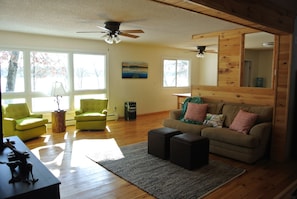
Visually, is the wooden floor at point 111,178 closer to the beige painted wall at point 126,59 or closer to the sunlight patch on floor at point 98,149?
the sunlight patch on floor at point 98,149

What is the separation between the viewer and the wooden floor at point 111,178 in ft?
8.85

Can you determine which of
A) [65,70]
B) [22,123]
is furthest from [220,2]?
[65,70]

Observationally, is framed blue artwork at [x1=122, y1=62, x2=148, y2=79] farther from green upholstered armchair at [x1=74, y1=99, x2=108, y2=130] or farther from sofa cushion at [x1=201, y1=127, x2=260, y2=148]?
sofa cushion at [x1=201, y1=127, x2=260, y2=148]

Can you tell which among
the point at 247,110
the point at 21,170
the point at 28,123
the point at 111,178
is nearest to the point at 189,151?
the point at 111,178

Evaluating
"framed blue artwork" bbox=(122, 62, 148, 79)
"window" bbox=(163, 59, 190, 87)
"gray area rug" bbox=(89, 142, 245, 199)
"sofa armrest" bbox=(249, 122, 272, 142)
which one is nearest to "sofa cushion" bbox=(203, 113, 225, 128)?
"sofa armrest" bbox=(249, 122, 272, 142)

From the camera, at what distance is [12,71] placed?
536cm

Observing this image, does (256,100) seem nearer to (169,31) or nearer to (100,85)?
(169,31)

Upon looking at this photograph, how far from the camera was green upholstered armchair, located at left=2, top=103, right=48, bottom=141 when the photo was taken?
4.55m

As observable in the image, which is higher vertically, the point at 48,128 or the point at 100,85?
the point at 100,85

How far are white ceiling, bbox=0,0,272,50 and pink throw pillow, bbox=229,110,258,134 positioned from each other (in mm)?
1715

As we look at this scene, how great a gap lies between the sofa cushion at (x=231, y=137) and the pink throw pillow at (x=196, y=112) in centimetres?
52

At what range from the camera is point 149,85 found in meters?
7.96

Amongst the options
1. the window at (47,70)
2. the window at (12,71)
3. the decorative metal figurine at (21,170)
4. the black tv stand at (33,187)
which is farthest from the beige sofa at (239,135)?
the window at (12,71)

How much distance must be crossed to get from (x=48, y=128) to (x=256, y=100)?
191 inches
